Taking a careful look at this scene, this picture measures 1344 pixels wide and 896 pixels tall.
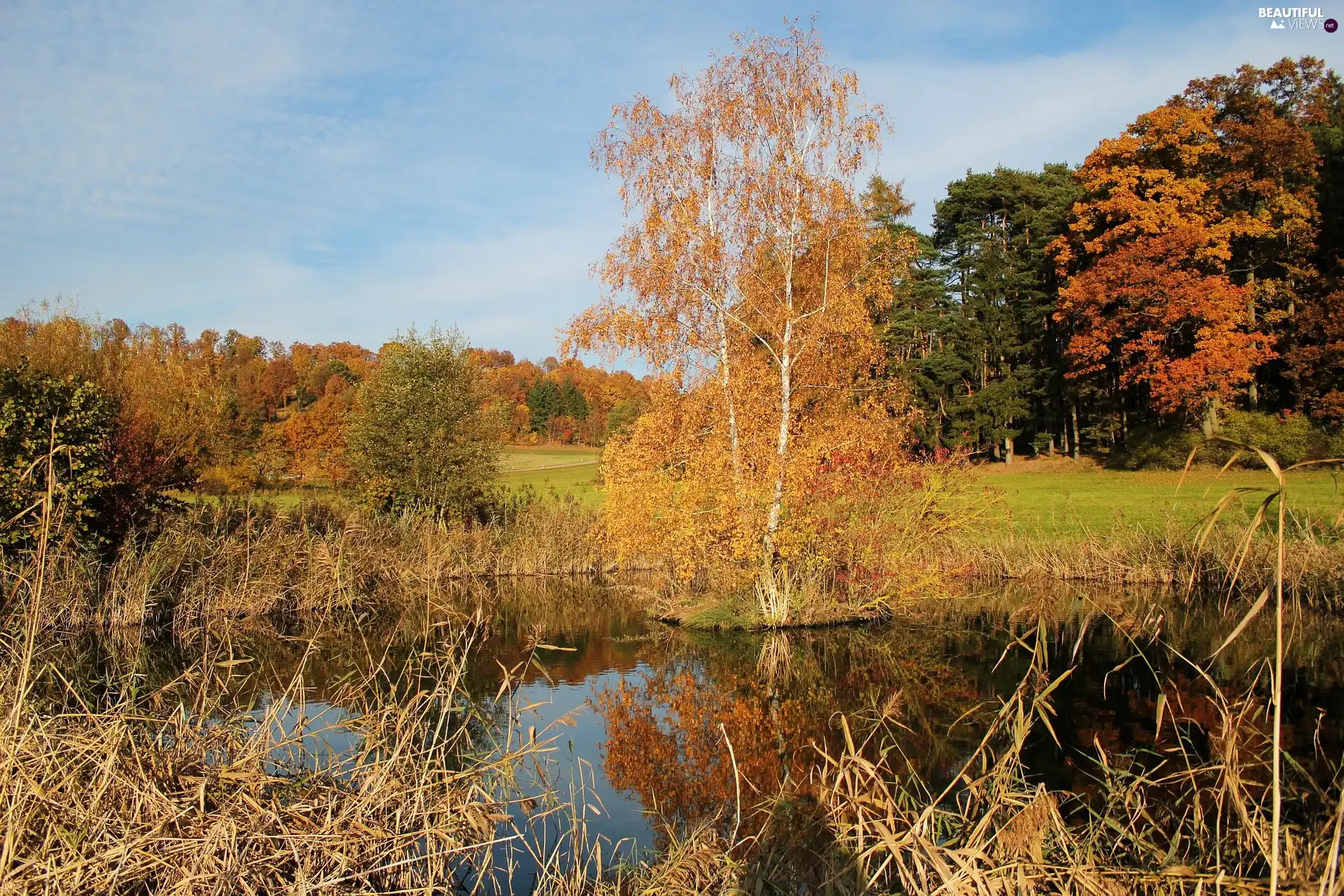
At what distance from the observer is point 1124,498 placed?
1046 inches

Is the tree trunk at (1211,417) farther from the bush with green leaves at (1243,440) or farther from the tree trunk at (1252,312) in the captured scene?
the tree trunk at (1252,312)

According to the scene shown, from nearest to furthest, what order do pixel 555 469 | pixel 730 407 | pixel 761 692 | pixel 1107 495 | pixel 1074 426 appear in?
1. pixel 761 692
2. pixel 730 407
3. pixel 1107 495
4. pixel 1074 426
5. pixel 555 469

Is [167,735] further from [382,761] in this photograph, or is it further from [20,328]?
[20,328]

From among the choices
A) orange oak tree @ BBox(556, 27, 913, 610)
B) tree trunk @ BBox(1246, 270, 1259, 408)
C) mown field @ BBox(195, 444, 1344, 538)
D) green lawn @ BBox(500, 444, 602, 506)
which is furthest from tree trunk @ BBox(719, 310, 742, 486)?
tree trunk @ BBox(1246, 270, 1259, 408)

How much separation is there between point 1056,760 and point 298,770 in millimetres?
7168

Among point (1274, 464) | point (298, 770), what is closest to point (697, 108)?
point (298, 770)

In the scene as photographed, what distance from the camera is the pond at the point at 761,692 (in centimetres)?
737

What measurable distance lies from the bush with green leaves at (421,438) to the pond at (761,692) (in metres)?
7.00

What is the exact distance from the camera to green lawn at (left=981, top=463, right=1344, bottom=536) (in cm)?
2086

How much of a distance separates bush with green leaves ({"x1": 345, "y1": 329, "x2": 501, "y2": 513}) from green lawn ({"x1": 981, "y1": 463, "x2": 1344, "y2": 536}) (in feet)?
46.5

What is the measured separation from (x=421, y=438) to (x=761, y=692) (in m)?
15.8

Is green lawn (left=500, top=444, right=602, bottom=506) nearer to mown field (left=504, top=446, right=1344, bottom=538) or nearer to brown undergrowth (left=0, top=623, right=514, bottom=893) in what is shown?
mown field (left=504, top=446, right=1344, bottom=538)

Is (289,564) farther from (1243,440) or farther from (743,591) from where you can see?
(1243,440)

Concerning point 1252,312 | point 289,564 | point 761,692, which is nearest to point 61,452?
point 289,564
